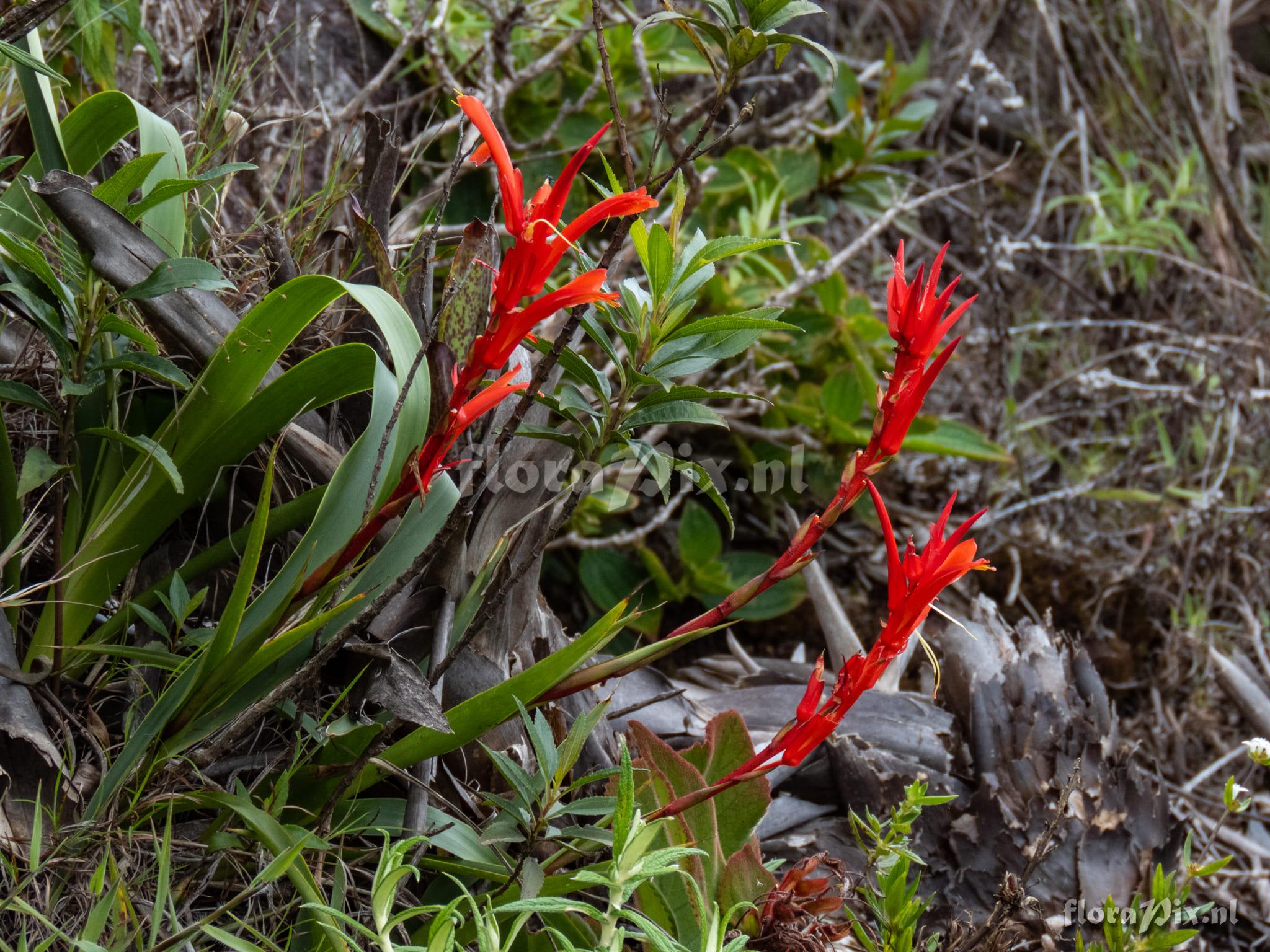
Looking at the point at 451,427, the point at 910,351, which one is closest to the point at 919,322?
the point at 910,351

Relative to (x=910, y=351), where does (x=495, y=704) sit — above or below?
below

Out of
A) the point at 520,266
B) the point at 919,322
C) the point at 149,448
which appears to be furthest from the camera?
the point at 149,448

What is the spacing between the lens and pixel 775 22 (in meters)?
0.85

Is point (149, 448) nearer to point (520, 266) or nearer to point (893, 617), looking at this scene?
point (520, 266)

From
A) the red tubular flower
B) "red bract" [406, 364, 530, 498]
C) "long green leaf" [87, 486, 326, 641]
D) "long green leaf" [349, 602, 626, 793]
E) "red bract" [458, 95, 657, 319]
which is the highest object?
"red bract" [458, 95, 657, 319]

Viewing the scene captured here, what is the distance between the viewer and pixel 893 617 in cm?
78

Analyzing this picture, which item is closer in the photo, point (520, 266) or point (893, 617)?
point (520, 266)

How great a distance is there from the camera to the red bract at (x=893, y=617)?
2.51 feet

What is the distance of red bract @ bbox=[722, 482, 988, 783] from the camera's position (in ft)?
2.51

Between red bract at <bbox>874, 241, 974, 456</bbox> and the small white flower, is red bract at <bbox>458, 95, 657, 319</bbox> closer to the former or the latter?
red bract at <bbox>874, 241, 974, 456</bbox>

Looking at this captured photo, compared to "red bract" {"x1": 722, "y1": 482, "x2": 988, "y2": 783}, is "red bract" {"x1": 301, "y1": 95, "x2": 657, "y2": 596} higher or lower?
A: "red bract" {"x1": 301, "y1": 95, "x2": 657, "y2": 596}

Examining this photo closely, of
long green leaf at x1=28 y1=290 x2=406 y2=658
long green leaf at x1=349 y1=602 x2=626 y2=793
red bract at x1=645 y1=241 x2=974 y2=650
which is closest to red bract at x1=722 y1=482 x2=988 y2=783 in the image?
red bract at x1=645 y1=241 x2=974 y2=650

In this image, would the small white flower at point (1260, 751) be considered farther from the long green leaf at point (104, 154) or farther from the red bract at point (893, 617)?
the long green leaf at point (104, 154)

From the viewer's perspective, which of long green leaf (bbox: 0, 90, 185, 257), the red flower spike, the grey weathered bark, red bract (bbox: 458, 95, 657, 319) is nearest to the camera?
red bract (bbox: 458, 95, 657, 319)
